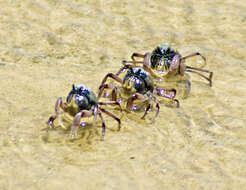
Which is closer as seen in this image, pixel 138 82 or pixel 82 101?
pixel 82 101

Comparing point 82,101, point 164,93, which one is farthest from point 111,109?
point 164,93

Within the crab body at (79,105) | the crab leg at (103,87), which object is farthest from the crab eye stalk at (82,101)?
the crab leg at (103,87)

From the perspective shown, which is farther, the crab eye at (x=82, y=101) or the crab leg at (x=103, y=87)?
the crab leg at (x=103, y=87)

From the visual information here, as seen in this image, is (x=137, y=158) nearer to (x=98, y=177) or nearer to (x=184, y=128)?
(x=98, y=177)

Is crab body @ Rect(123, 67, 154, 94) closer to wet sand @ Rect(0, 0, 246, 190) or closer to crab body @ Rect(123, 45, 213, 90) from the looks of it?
wet sand @ Rect(0, 0, 246, 190)

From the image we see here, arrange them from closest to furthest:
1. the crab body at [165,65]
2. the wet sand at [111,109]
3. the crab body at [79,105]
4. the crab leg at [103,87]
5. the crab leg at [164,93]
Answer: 1. the wet sand at [111,109]
2. the crab body at [79,105]
3. the crab leg at [103,87]
4. the crab leg at [164,93]
5. the crab body at [165,65]

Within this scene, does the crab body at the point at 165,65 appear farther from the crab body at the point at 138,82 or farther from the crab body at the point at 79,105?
the crab body at the point at 79,105

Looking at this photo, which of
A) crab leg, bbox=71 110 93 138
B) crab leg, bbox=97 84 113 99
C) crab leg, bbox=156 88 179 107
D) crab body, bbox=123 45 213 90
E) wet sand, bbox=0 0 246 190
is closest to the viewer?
wet sand, bbox=0 0 246 190

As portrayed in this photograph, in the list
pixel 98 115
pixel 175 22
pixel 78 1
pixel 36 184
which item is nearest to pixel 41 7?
pixel 78 1

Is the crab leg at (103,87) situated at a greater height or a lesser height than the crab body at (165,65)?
lesser

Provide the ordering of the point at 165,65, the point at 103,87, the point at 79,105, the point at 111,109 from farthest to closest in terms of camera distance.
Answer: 1. the point at 165,65
2. the point at 103,87
3. the point at 111,109
4. the point at 79,105

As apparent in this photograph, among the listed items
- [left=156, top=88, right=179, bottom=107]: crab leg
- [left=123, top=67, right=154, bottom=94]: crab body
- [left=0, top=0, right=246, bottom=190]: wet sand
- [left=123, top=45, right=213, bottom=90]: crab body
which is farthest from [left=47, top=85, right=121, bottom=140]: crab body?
[left=123, top=45, right=213, bottom=90]: crab body

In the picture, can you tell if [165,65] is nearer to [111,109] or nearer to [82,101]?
[111,109]
